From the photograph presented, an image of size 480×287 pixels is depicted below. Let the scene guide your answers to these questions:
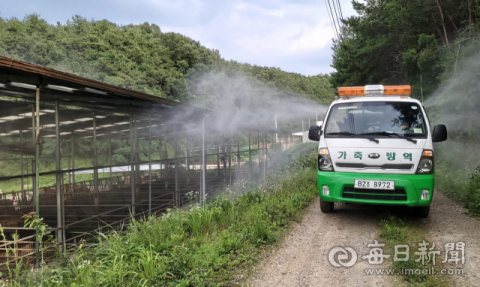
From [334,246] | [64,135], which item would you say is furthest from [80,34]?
[334,246]

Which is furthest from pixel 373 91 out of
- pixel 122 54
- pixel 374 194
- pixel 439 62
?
pixel 122 54

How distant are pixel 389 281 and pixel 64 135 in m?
12.8

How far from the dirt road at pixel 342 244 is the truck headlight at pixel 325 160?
1011 millimetres

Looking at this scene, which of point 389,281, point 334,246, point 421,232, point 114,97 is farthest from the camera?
point 114,97

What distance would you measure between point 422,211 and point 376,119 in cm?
180

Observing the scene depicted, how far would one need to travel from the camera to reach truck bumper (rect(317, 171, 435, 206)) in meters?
5.01

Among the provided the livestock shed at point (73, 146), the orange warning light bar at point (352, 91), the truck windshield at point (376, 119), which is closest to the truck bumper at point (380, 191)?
the truck windshield at point (376, 119)

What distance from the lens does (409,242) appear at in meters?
4.57

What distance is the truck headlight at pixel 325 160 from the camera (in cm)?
549

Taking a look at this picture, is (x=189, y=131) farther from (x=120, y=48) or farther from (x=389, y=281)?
(x=120, y=48)

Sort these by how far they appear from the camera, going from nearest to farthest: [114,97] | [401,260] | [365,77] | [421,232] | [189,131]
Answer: [401,260], [421,232], [114,97], [189,131], [365,77]

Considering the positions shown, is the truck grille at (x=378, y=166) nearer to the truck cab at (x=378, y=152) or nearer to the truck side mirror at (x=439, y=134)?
the truck cab at (x=378, y=152)

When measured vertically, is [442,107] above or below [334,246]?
above

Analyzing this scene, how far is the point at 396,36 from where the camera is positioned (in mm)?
14836
